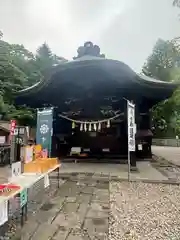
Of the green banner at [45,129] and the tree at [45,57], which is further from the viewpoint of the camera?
the tree at [45,57]

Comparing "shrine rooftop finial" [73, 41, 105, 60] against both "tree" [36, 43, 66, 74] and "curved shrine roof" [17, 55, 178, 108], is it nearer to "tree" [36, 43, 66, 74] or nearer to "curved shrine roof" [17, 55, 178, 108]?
"curved shrine roof" [17, 55, 178, 108]

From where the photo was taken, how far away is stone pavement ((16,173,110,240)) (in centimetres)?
289

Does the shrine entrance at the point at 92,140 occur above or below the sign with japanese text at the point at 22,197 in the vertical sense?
above

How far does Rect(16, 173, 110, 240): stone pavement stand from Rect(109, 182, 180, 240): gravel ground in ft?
0.58

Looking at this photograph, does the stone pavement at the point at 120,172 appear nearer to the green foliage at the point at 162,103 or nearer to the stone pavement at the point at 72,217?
the stone pavement at the point at 72,217

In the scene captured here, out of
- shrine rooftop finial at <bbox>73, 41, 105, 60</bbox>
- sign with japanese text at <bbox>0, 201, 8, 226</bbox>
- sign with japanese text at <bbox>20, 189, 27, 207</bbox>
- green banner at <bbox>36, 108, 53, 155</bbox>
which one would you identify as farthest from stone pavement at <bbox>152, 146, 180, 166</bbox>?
sign with japanese text at <bbox>0, 201, 8, 226</bbox>

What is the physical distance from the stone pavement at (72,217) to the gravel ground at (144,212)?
0.18 m

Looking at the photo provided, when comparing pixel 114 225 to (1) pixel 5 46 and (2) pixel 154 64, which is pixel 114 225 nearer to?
(1) pixel 5 46

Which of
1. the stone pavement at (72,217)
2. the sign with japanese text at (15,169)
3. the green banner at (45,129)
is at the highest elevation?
the green banner at (45,129)

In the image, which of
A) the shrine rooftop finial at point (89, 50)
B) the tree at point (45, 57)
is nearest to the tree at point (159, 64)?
the tree at point (45, 57)

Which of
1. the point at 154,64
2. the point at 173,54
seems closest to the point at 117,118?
the point at 173,54

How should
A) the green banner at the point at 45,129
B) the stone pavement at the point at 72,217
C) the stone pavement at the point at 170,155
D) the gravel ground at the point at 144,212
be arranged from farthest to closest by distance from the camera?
1. the stone pavement at the point at 170,155
2. the green banner at the point at 45,129
3. the gravel ground at the point at 144,212
4. the stone pavement at the point at 72,217

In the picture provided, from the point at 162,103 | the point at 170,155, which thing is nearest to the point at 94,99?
the point at 170,155

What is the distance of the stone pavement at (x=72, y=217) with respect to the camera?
9.50 ft
